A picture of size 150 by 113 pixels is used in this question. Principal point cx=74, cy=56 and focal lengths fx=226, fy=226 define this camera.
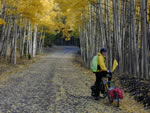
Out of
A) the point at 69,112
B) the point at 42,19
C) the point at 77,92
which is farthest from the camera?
the point at 42,19

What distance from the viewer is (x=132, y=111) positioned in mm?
5961

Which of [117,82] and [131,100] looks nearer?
[131,100]

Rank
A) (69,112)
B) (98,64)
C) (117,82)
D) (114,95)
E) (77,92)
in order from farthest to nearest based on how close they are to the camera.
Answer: (117,82), (77,92), (98,64), (114,95), (69,112)

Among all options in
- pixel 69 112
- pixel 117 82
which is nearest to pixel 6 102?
pixel 69 112

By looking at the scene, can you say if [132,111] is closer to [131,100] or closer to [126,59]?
[131,100]

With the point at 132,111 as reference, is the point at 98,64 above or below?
above

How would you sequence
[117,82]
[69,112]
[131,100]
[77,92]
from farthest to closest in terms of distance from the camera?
[117,82] → [77,92] → [131,100] → [69,112]

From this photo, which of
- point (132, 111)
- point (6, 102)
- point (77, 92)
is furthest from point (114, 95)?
point (6, 102)

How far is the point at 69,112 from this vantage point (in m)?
5.61

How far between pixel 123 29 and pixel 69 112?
9.62 meters

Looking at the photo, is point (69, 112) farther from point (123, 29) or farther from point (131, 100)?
point (123, 29)

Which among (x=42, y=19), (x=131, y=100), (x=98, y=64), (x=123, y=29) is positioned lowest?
(x=131, y=100)

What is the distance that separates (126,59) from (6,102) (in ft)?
31.4

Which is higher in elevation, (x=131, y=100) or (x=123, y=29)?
(x=123, y=29)
